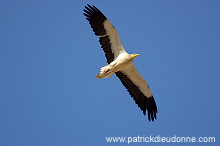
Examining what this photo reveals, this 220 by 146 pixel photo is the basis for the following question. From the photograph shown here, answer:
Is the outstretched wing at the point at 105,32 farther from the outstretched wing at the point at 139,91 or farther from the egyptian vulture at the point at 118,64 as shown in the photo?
the outstretched wing at the point at 139,91

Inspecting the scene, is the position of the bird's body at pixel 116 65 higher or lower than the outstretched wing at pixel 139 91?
higher

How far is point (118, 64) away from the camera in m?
14.3

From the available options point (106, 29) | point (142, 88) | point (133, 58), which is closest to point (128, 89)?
point (142, 88)

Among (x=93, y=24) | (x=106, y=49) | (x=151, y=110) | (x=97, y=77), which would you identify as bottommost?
(x=151, y=110)

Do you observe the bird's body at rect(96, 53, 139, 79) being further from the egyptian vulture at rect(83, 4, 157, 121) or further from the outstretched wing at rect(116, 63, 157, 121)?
the outstretched wing at rect(116, 63, 157, 121)

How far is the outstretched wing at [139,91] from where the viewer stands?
49.4ft

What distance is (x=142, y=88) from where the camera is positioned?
1516 cm

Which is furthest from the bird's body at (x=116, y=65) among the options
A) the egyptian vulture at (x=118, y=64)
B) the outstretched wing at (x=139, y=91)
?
the outstretched wing at (x=139, y=91)

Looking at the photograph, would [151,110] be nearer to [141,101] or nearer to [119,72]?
[141,101]

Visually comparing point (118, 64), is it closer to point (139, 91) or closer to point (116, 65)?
point (116, 65)

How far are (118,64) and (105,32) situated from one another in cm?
133

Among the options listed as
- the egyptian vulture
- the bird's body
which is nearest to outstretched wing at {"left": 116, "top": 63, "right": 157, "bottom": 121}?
the egyptian vulture

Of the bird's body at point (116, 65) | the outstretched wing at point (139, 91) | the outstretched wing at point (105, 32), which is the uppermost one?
the outstretched wing at point (105, 32)

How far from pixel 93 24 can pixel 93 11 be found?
1.73ft
